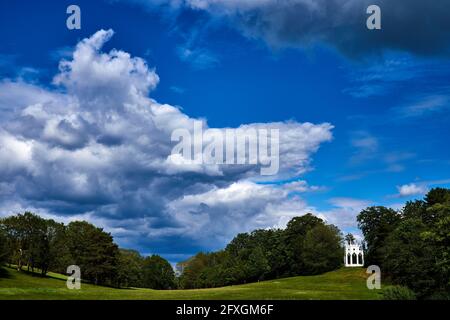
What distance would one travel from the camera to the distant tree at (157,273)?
171125mm

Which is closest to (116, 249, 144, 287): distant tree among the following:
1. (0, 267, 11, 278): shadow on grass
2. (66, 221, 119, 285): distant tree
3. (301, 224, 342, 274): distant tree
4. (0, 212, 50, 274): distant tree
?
(66, 221, 119, 285): distant tree

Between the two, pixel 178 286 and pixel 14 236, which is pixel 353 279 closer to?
pixel 14 236

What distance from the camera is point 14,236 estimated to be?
10894 centimetres

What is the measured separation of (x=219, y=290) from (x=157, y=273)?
102777mm

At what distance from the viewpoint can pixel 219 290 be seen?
74375 millimetres

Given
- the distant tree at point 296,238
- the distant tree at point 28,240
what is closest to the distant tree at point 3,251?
the distant tree at point 28,240

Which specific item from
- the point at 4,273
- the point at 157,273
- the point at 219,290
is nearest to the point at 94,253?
the point at 4,273

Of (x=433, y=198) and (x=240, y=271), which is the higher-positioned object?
(x=433, y=198)

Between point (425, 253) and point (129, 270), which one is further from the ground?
point (425, 253)

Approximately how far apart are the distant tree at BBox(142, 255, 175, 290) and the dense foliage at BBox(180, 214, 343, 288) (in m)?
13.9

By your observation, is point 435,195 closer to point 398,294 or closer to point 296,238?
point 296,238

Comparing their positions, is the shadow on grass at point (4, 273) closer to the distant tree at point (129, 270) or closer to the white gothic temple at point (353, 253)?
the distant tree at point (129, 270)

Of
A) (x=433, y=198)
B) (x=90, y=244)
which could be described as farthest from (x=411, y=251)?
(x=90, y=244)
